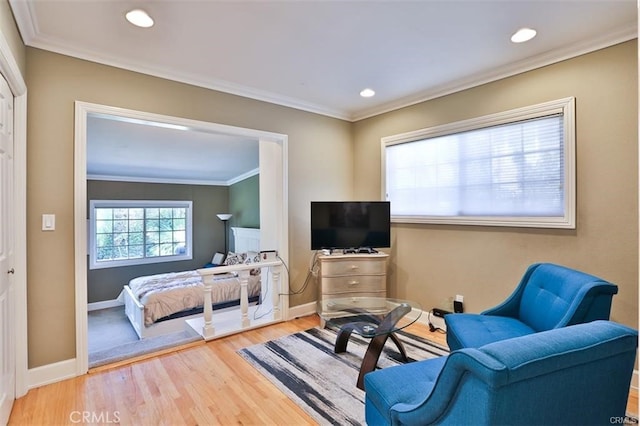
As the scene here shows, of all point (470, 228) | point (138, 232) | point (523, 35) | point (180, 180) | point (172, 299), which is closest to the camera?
point (523, 35)

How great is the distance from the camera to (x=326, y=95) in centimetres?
352

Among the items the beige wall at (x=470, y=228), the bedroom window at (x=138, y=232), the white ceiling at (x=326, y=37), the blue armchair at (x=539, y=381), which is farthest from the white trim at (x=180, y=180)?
the blue armchair at (x=539, y=381)

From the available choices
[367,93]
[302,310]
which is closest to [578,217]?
[367,93]

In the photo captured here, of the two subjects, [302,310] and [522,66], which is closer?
[522,66]

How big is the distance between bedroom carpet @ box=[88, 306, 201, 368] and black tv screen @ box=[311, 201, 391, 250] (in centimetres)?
172

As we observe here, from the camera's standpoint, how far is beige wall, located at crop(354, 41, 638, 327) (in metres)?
2.27

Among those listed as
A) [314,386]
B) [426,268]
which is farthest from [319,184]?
[314,386]

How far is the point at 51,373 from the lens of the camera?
7.78 ft

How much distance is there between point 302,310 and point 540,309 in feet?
7.93

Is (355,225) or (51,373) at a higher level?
(355,225)

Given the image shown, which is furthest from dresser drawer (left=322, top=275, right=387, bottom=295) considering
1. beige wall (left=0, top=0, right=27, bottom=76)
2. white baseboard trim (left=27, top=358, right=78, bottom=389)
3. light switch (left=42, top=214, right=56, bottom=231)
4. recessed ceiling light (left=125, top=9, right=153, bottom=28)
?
beige wall (left=0, top=0, right=27, bottom=76)

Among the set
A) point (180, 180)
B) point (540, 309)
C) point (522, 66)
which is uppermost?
point (522, 66)

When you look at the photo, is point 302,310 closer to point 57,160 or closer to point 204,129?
point 204,129

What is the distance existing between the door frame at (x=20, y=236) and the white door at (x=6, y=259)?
82 mm
